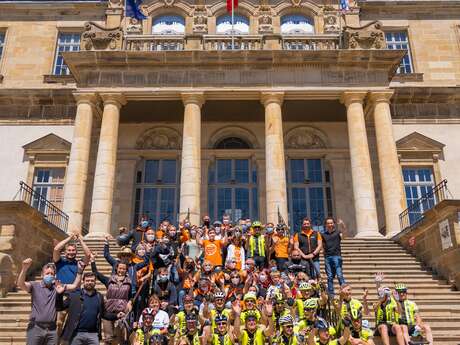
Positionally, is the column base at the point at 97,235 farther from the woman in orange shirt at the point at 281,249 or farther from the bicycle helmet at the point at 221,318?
the bicycle helmet at the point at 221,318

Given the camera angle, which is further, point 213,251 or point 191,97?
point 191,97

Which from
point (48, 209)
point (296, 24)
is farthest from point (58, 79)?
point (296, 24)

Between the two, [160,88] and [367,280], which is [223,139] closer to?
[160,88]

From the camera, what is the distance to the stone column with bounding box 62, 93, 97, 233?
17078 millimetres

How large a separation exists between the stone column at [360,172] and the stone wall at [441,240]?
2363mm

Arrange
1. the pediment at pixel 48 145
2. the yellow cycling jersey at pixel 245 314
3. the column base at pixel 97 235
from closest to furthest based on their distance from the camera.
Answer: the yellow cycling jersey at pixel 245 314
the column base at pixel 97 235
the pediment at pixel 48 145

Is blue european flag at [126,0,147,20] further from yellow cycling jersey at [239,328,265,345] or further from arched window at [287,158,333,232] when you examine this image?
yellow cycling jersey at [239,328,265,345]

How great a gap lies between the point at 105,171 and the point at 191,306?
37.5 ft

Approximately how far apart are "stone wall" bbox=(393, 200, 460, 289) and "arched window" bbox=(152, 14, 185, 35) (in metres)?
15.5

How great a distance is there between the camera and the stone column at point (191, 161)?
670 inches

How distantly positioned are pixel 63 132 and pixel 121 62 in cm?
504

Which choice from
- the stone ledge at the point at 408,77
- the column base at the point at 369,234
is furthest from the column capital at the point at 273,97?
the stone ledge at the point at 408,77

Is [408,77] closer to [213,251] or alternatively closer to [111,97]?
[111,97]

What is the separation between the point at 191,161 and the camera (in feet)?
58.2
